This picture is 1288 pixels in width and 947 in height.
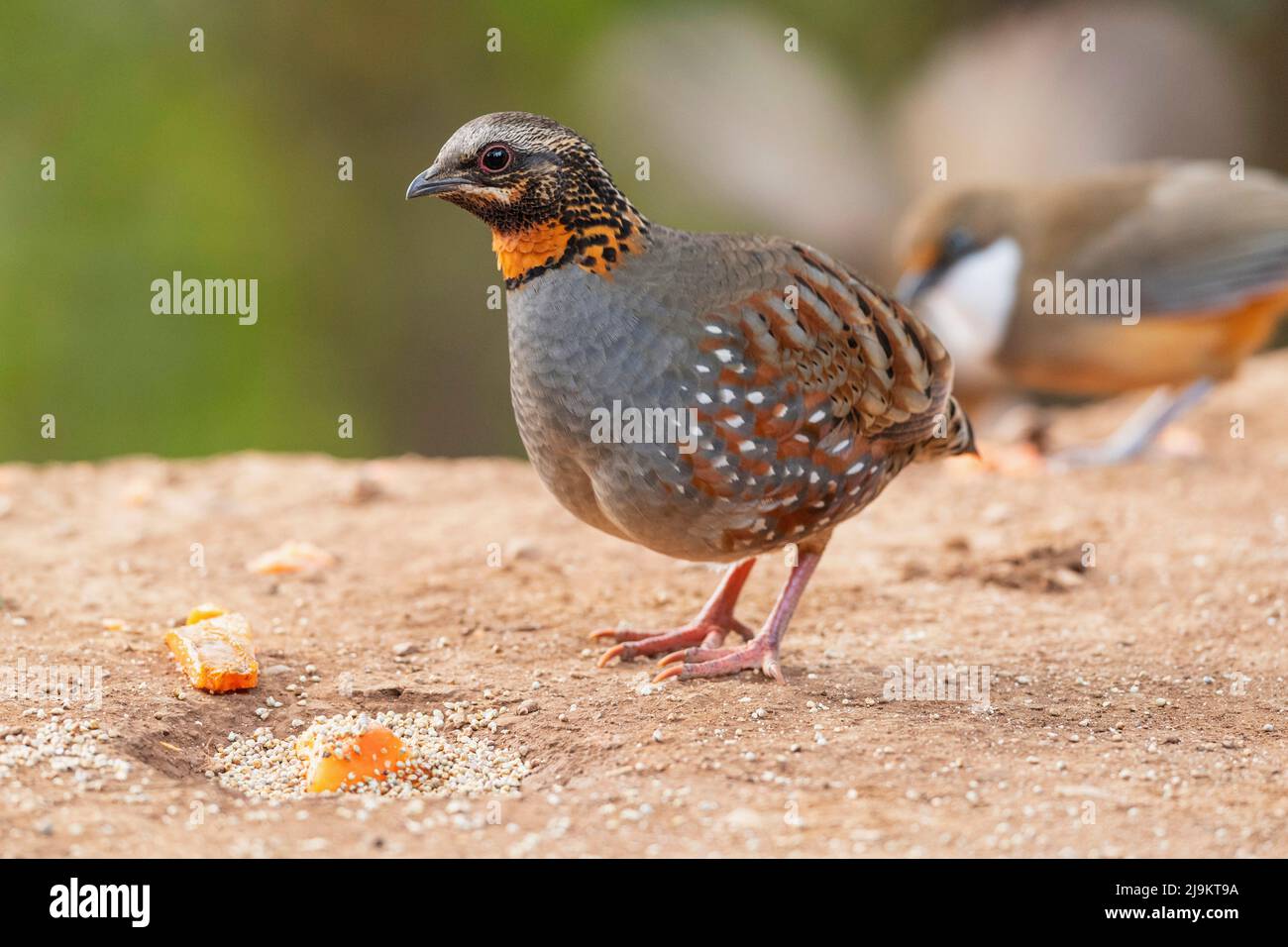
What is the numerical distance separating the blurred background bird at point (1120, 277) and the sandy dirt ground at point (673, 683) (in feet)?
2.28

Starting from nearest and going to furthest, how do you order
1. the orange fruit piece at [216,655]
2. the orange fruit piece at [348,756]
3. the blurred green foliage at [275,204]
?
1. the orange fruit piece at [348,756]
2. the orange fruit piece at [216,655]
3. the blurred green foliage at [275,204]

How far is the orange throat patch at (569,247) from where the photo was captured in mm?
3957

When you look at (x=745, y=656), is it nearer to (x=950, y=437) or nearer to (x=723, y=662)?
(x=723, y=662)

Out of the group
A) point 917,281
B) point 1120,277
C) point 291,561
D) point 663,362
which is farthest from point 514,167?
point 917,281

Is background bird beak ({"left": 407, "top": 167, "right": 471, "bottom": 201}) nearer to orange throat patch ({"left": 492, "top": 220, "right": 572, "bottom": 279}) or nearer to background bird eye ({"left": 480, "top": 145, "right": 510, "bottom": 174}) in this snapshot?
background bird eye ({"left": 480, "top": 145, "right": 510, "bottom": 174})

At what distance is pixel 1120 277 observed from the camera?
24.8 ft

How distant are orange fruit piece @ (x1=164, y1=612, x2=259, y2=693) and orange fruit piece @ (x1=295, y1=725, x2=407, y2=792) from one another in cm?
48

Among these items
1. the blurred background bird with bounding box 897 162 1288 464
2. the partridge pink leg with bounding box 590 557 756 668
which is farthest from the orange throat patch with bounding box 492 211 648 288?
the blurred background bird with bounding box 897 162 1288 464

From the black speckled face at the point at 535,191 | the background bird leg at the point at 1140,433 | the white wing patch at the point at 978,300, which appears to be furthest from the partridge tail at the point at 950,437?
the white wing patch at the point at 978,300

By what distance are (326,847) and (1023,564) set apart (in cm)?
329

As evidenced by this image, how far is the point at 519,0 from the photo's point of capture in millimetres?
10781

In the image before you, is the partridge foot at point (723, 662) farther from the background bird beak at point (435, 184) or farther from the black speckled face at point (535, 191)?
the background bird beak at point (435, 184)

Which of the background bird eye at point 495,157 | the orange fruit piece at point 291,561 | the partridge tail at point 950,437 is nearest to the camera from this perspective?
the background bird eye at point 495,157

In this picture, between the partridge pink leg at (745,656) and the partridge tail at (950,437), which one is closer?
the partridge pink leg at (745,656)
